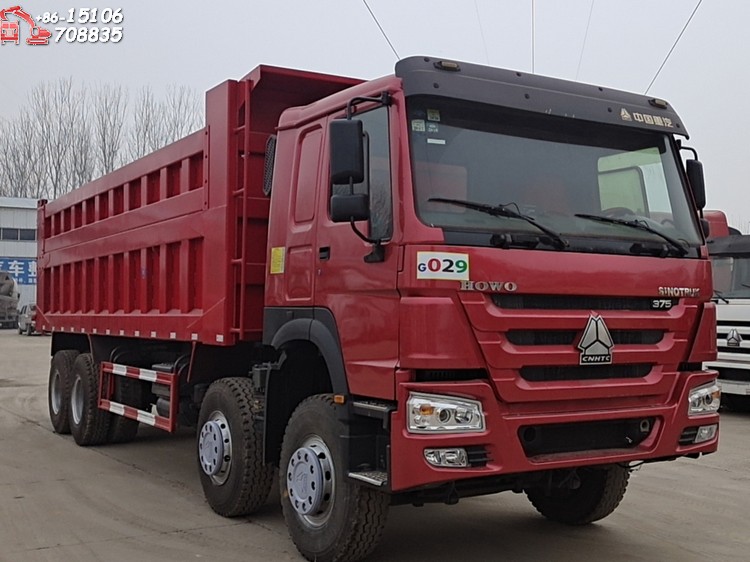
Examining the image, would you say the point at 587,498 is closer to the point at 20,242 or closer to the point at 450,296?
the point at 450,296

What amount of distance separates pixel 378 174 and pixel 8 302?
1691 inches

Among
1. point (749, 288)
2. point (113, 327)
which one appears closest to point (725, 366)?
point (749, 288)

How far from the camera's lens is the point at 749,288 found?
12.8 m

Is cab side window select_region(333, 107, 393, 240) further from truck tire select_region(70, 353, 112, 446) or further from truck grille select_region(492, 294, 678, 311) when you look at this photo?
truck tire select_region(70, 353, 112, 446)

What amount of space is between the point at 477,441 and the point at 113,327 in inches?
218

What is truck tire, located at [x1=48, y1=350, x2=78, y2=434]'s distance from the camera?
417 inches

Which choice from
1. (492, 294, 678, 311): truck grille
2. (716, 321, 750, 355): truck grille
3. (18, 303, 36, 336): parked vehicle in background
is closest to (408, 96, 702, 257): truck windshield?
(492, 294, 678, 311): truck grille

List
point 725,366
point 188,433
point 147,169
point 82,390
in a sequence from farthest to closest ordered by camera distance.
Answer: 1. point 725,366
2. point 188,433
3. point 82,390
4. point 147,169

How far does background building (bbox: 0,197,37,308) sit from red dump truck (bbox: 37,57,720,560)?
46.8 m

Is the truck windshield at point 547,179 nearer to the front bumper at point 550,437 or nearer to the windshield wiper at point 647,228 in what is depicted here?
the windshield wiper at point 647,228

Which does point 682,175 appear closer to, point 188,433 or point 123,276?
point 123,276

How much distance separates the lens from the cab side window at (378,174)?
189 inches

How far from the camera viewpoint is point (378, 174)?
16.1 ft

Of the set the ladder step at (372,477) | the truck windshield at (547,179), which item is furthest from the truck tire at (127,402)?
the truck windshield at (547,179)
